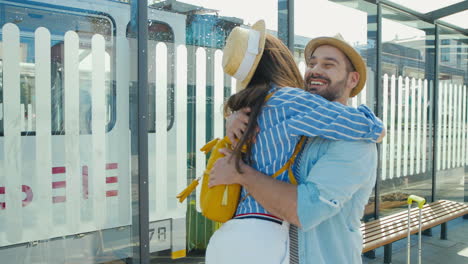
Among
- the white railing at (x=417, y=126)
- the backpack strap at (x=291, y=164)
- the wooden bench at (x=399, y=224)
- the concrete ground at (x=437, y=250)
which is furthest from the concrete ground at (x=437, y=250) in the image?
the backpack strap at (x=291, y=164)

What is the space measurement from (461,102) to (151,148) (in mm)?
4859

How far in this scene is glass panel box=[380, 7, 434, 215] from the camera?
463 centimetres

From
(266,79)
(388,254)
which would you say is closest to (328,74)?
(266,79)

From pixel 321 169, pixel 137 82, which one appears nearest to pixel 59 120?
pixel 137 82

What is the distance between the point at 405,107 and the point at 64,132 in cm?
381

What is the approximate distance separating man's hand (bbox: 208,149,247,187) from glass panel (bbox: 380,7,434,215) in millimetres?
3677

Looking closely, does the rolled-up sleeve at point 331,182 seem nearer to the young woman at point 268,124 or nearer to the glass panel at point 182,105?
the young woman at point 268,124

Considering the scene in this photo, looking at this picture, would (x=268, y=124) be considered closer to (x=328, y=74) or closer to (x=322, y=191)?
(x=322, y=191)

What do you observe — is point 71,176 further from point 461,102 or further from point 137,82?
point 461,102

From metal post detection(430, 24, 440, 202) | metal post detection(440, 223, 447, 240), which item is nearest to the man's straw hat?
metal post detection(430, 24, 440, 202)

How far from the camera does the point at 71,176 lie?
8.14ft

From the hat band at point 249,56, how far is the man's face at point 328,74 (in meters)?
0.28

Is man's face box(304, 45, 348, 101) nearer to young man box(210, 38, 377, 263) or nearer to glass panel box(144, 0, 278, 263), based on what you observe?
young man box(210, 38, 377, 263)

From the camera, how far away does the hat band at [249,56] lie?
4.10 feet
